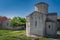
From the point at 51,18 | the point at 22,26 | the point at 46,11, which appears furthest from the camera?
the point at 22,26

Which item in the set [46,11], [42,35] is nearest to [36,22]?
[42,35]

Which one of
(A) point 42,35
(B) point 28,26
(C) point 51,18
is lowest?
(A) point 42,35

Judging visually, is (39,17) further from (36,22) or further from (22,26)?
(22,26)

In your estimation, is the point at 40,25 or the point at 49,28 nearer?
the point at 40,25

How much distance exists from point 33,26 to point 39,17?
7.25 ft

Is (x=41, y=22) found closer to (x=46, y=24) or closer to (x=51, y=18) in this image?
(x=46, y=24)

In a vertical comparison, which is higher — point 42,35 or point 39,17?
point 39,17

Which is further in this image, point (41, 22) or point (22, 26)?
point (22, 26)

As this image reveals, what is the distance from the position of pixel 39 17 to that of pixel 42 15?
72 cm

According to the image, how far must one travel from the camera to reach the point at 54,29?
2459 centimetres

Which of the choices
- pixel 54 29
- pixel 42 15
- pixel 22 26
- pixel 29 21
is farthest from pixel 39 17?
pixel 22 26

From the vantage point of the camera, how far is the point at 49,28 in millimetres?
24797

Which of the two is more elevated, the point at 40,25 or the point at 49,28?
the point at 40,25

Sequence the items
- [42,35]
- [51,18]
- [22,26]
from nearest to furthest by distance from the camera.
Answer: [42,35]
[51,18]
[22,26]
